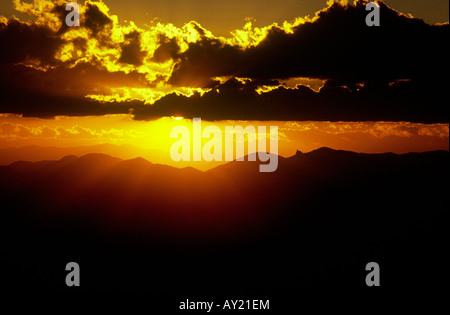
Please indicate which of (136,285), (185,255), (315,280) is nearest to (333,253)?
(315,280)

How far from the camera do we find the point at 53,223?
19400cm

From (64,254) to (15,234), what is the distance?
107 ft

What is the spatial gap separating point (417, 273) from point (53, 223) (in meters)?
170

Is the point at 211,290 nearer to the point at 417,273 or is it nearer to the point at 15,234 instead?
the point at 417,273

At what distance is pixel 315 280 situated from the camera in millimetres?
148875

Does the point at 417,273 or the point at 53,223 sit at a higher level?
the point at 53,223
